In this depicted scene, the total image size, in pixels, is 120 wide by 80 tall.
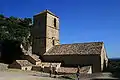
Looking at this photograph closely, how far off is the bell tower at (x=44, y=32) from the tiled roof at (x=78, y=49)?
182 cm

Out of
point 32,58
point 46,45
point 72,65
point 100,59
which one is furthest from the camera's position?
point 46,45

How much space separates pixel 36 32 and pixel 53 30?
3.73 metres

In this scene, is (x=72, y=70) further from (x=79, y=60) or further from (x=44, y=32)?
(x=44, y=32)

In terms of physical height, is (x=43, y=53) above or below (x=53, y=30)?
below

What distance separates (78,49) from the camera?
107 feet

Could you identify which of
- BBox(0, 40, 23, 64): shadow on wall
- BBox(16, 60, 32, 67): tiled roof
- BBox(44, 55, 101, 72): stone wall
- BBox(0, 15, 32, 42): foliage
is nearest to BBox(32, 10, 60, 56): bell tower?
BBox(44, 55, 101, 72): stone wall

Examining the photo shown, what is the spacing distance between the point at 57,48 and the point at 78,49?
522 cm

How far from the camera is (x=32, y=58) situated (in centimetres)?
3459

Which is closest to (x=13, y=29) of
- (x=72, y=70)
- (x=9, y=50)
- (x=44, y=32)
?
(x=9, y=50)

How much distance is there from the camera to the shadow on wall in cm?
3969

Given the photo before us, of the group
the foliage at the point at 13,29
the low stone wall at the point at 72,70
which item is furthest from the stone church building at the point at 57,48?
the foliage at the point at 13,29

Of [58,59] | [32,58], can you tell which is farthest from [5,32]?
[58,59]

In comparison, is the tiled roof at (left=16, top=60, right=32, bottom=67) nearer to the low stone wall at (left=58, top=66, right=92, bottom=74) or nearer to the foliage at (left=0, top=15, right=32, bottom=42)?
the low stone wall at (left=58, top=66, right=92, bottom=74)

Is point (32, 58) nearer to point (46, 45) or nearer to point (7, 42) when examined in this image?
point (46, 45)
